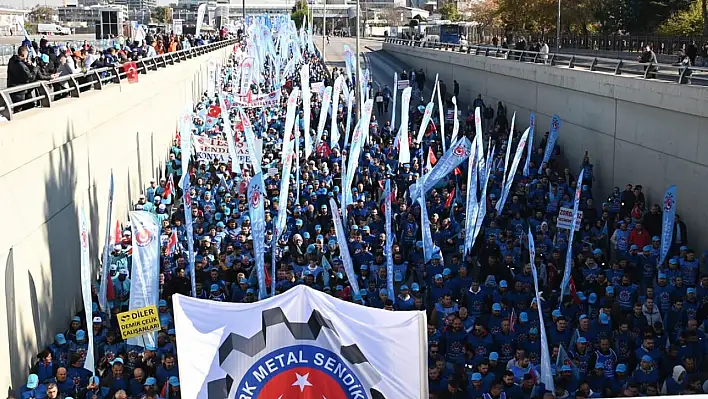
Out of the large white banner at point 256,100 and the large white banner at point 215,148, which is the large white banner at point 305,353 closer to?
the large white banner at point 215,148

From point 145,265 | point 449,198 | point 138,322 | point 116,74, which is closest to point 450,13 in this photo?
point 116,74

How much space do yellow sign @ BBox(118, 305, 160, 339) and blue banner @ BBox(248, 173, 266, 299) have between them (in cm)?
199

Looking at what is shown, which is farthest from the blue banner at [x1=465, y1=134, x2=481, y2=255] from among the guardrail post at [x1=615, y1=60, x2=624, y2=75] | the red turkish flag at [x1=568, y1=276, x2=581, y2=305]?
the guardrail post at [x1=615, y1=60, x2=624, y2=75]

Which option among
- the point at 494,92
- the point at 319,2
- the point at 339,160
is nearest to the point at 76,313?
the point at 339,160

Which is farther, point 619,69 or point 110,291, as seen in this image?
point 619,69

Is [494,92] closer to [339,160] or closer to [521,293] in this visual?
[339,160]

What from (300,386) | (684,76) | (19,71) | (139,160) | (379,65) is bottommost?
(139,160)

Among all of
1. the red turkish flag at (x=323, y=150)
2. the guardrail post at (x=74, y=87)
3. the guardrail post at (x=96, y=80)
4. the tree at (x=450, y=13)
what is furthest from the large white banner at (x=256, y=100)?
the tree at (x=450, y=13)

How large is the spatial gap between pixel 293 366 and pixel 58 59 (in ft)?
44.5

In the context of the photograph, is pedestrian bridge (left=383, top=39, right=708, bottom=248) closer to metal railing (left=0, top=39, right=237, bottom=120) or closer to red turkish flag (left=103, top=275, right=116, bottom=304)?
red turkish flag (left=103, top=275, right=116, bottom=304)

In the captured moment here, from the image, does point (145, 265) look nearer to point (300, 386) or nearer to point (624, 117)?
point (300, 386)

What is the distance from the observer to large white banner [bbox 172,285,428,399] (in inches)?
201

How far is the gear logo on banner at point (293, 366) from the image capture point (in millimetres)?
5105

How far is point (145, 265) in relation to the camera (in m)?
11.6
